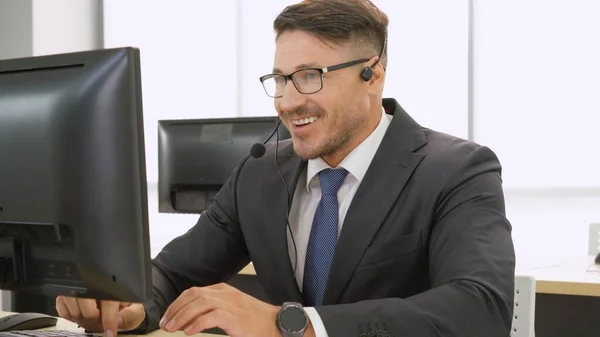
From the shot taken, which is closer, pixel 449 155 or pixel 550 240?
pixel 449 155

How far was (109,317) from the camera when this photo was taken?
1.26m

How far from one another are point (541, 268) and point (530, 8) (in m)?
1.91

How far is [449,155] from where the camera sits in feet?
4.98

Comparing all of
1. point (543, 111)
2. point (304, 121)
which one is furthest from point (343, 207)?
point (543, 111)

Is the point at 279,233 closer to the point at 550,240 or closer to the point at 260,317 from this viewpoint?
the point at 260,317

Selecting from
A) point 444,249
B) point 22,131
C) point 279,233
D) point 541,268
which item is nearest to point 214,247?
point 279,233

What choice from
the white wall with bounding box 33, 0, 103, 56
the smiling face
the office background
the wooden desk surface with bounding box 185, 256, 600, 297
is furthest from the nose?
the white wall with bounding box 33, 0, 103, 56

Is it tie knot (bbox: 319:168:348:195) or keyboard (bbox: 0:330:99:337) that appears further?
tie knot (bbox: 319:168:348:195)

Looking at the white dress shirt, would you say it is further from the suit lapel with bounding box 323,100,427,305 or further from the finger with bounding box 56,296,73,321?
the finger with bounding box 56,296,73,321

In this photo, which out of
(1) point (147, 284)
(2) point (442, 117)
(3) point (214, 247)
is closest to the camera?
(1) point (147, 284)

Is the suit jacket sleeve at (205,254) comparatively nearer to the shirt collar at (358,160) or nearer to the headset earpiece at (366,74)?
the shirt collar at (358,160)

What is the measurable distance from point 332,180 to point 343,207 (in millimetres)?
66

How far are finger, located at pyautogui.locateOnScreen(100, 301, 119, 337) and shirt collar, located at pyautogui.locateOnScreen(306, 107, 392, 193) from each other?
0.55 m

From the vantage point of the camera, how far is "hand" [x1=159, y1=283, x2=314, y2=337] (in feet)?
3.40
